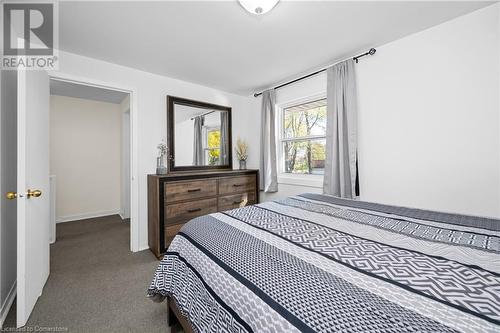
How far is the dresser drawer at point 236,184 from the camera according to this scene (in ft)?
10.1

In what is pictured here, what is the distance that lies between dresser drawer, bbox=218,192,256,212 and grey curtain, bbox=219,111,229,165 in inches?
27.2

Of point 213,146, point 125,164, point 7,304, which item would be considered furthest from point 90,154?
point 7,304

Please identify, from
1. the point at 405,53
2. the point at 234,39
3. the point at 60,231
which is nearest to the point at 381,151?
the point at 405,53

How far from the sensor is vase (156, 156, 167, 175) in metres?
2.78

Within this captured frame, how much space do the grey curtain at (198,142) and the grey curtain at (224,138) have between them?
13.4 inches

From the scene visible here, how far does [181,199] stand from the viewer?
8.79ft

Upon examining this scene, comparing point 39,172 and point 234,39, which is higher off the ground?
point 234,39

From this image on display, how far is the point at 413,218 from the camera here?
54.0 inches

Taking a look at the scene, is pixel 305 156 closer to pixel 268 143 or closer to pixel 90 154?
pixel 268 143

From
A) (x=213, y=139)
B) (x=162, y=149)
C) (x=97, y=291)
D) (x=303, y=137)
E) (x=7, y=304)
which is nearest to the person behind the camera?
(x=7, y=304)

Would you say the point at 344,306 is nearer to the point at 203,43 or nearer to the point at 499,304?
the point at 499,304

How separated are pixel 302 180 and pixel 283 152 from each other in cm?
66

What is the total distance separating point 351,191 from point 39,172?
3.10m

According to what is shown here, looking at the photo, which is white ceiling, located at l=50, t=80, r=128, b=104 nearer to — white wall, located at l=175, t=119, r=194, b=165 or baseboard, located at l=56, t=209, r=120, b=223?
white wall, located at l=175, t=119, r=194, b=165
